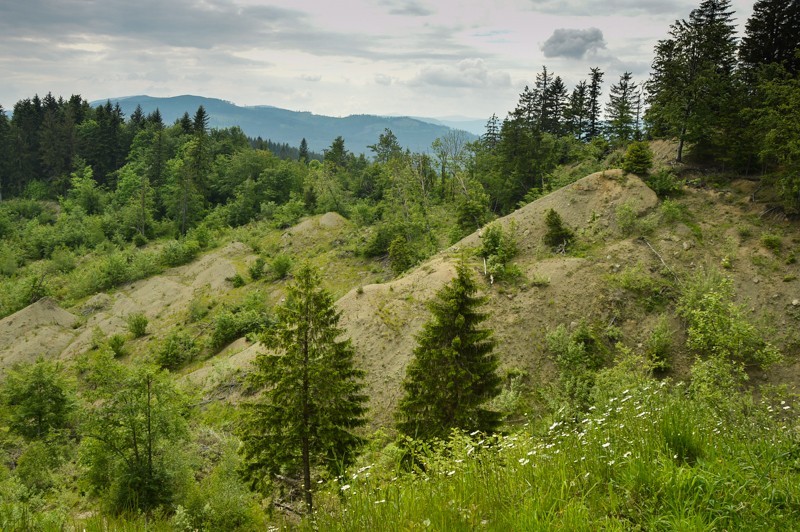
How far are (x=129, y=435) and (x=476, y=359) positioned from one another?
38.9 ft

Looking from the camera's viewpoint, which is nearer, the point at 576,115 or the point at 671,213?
the point at 671,213

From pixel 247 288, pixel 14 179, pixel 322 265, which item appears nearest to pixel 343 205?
pixel 322 265

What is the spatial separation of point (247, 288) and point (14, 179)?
68510 millimetres

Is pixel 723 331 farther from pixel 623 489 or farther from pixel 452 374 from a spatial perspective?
pixel 623 489

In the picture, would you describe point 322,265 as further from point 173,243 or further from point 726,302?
point 726,302

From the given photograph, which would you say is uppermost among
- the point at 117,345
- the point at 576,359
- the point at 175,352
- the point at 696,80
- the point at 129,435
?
the point at 696,80

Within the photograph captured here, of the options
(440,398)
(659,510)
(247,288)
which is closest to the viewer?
(659,510)

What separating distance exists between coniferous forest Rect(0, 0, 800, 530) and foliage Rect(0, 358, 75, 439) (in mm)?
120

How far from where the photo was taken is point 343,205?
62.5 meters

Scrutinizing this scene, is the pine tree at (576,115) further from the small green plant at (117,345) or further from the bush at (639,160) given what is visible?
the small green plant at (117,345)

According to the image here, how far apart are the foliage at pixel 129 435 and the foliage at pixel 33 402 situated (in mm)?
12208

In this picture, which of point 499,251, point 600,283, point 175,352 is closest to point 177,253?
point 175,352

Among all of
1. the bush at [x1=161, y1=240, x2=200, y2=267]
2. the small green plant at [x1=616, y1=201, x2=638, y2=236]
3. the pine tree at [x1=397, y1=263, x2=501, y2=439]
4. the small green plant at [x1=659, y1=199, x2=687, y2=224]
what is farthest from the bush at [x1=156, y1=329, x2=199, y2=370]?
the small green plant at [x1=659, y1=199, x2=687, y2=224]

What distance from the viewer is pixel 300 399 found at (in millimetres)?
14000
